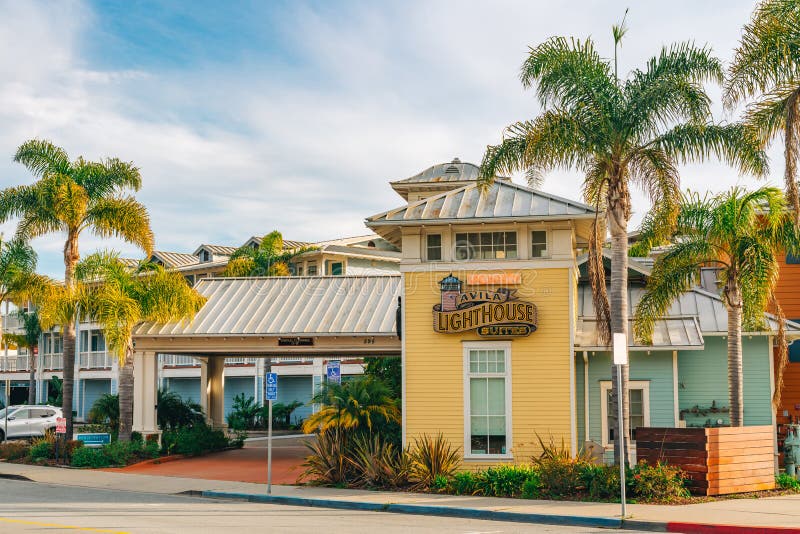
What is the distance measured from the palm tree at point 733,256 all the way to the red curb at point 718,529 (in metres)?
5.87

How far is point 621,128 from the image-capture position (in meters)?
17.8

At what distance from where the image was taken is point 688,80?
1792 centimetres

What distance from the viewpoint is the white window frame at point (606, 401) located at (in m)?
21.5

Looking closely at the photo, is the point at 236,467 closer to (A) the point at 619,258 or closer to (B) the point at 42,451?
(B) the point at 42,451

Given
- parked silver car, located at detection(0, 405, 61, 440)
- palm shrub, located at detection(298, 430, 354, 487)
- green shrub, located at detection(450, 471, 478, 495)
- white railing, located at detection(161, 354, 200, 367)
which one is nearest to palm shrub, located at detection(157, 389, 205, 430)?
parked silver car, located at detection(0, 405, 61, 440)

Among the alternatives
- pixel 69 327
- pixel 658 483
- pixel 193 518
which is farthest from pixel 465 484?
pixel 69 327

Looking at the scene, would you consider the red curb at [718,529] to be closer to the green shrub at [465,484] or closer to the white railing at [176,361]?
the green shrub at [465,484]

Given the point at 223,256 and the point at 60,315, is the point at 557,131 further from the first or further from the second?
the point at 223,256

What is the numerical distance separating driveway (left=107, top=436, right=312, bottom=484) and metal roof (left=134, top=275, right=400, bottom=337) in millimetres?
3313

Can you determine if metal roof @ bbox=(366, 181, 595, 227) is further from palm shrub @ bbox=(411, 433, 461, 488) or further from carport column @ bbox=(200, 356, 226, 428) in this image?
carport column @ bbox=(200, 356, 226, 428)

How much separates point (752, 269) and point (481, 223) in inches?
224

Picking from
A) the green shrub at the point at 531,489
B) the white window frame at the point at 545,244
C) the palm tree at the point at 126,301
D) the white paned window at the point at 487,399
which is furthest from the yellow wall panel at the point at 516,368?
the palm tree at the point at 126,301

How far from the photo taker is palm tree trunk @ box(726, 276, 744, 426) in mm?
18828

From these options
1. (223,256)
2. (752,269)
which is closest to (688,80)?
(752,269)
